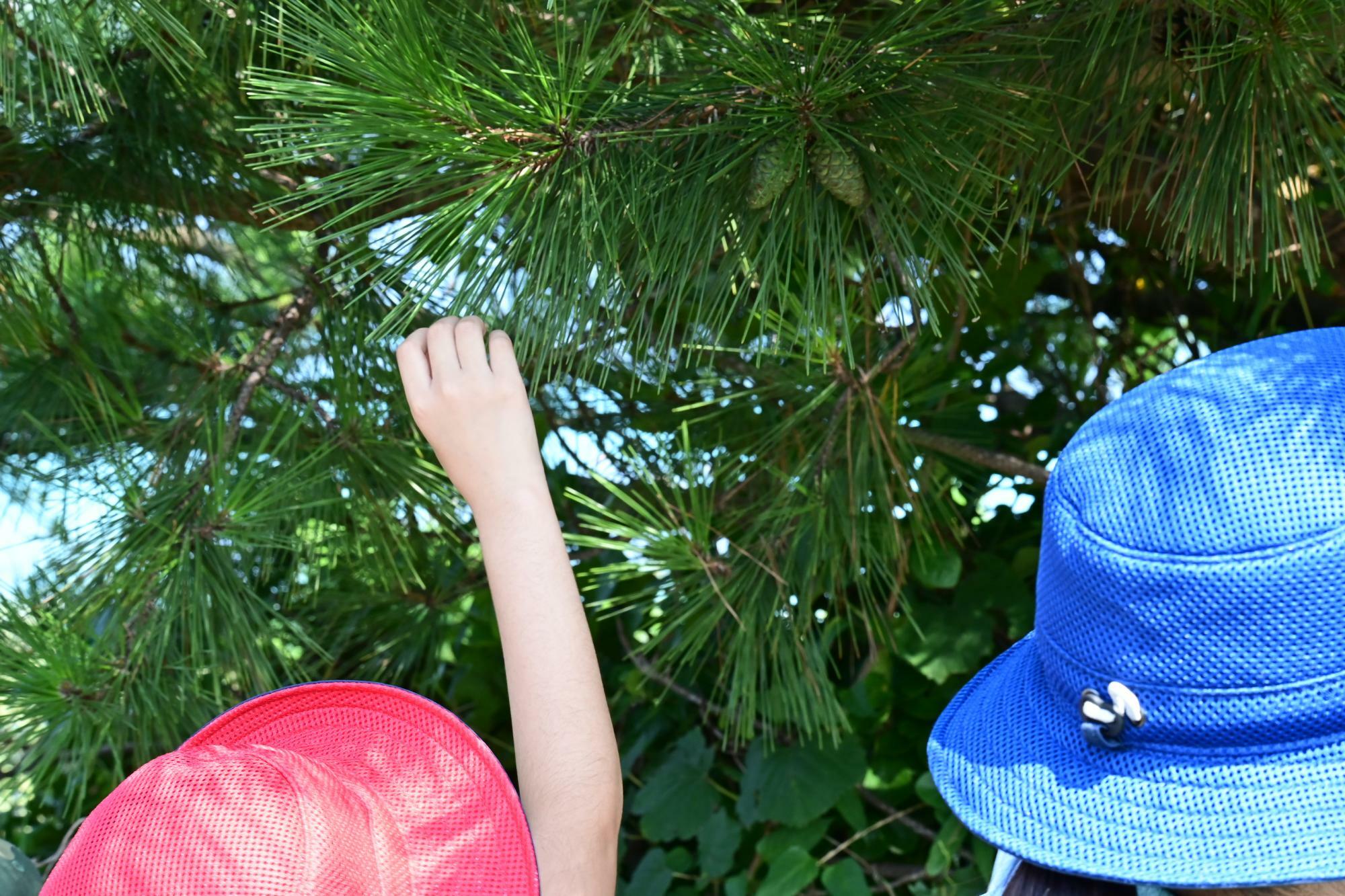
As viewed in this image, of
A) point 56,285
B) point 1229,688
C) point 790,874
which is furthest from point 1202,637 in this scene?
point 56,285

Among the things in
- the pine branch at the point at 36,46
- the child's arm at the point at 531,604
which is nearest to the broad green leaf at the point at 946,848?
the child's arm at the point at 531,604

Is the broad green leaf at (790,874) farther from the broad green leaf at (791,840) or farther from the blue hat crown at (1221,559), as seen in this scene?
the blue hat crown at (1221,559)

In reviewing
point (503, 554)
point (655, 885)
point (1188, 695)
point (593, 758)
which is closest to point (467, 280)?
point (503, 554)

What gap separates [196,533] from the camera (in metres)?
0.80

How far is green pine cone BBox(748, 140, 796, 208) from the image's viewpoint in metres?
0.62

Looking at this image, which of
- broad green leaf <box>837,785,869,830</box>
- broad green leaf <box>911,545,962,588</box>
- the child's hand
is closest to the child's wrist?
the child's hand

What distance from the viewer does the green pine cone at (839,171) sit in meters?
0.62

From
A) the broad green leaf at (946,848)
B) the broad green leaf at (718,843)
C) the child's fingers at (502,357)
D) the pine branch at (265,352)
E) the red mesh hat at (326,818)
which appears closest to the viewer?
the red mesh hat at (326,818)

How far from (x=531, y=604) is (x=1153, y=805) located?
0.97 ft

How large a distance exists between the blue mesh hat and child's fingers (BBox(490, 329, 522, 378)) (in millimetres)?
275

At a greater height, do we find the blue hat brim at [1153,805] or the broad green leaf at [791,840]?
the blue hat brim at [1153,805]

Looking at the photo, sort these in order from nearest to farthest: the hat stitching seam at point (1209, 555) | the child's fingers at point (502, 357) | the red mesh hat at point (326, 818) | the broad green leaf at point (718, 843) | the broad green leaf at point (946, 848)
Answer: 1. the hat stitching seam at point (1209, 555)
2. the red mesh hat at point (326, 818)
3. the child's fingers at point (502, 357)
4. the broad green leaf at point (946, 848)
5. the broad green leaf at point (718, 843)

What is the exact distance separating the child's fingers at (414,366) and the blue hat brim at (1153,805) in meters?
0.31

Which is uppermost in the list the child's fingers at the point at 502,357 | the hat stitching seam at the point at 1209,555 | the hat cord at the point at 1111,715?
the child's fingers at the point at 502,357
